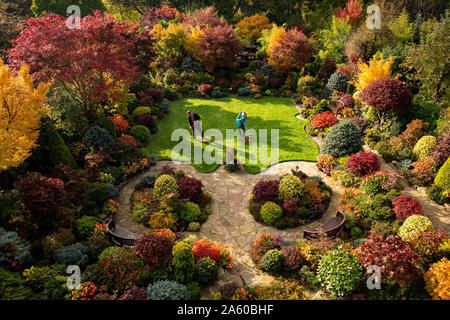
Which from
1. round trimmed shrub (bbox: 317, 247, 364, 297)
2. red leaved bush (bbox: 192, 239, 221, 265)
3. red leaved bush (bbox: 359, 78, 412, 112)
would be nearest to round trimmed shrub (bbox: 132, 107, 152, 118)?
red leaved bush (bbox: 192, 239, 221, 265)

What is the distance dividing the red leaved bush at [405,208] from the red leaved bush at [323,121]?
711 cm

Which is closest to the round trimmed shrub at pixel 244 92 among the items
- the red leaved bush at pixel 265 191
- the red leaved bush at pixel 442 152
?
the red leaved bush at pixel 265 191

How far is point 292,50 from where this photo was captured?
72.6ft

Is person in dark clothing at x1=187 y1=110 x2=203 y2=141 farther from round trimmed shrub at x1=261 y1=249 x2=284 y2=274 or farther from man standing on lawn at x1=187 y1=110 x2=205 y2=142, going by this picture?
round trimmed shrub at x1=261 y1=249 x2=284 y2=274

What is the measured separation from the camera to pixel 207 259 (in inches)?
340

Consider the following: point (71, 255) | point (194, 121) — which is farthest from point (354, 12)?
point (71, 255)

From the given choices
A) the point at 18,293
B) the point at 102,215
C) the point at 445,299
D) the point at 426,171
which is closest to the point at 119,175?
the point at 102,215

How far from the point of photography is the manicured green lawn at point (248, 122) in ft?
49.7

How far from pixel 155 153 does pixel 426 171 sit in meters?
12.5

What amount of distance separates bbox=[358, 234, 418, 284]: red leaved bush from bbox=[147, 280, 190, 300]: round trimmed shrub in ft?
16.2

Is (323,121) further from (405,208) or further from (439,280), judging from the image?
(439,280)

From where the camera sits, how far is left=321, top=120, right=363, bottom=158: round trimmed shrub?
45.6 ft

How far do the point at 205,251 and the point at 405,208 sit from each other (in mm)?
6998

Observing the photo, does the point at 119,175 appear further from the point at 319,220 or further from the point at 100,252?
the point at 319,220
